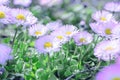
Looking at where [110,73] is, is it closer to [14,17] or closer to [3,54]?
[3,54]

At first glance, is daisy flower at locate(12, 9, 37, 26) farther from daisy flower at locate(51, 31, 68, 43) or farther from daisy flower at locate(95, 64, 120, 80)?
daisy flower at locate(95, 64, 120, 80)

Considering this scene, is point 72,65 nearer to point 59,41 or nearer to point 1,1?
point 59,41

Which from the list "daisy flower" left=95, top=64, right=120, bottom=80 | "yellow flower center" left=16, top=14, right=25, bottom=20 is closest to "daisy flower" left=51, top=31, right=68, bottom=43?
"yellow flower center" left=16, top=14, right=25, bottom=20

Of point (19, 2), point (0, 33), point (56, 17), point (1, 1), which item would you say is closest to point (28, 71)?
point (1, 1)

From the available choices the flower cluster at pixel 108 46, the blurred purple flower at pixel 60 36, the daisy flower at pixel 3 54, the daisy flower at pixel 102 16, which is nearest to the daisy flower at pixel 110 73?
the flower cluster at pixel 108 46

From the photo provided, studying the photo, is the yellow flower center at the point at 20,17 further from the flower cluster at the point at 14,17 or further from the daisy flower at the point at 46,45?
the daisy flower at the point at 46,45
